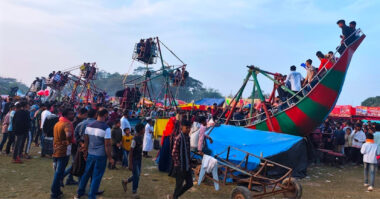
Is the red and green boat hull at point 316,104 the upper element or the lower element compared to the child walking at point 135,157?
upper

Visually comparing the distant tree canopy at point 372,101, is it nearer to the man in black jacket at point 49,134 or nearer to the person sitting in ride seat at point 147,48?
the person sitting in ride seat at point 147,48

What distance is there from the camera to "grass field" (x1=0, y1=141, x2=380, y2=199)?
17.9 feet

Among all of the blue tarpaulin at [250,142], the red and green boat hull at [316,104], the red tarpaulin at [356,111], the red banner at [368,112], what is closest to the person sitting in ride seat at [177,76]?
the red and green boat hull at [316,104]

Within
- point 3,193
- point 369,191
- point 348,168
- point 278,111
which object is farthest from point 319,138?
point 3,193

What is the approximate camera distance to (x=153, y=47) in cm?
1966

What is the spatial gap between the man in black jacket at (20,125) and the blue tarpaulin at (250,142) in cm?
543

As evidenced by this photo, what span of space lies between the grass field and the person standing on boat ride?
4.52 metres

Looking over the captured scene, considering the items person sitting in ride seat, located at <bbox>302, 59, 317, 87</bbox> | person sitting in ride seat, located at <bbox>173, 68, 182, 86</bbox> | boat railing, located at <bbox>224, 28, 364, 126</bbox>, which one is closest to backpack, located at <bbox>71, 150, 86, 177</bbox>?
boat railing, located at <bbox>224, 28, 364, 126</bbox>

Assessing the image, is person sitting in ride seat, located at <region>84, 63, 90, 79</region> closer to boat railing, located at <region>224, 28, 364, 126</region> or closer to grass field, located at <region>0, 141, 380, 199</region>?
grass field, located at <region>0, 141, 380, 199</region>

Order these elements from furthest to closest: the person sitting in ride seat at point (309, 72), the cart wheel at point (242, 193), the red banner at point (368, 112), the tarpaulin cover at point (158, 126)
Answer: the red banner at point (368, 112) → the tarpaulin cover at point (158, 126) → the person sitting in ride seat at point (309, 72) → the cart wheel at point (242, 193)

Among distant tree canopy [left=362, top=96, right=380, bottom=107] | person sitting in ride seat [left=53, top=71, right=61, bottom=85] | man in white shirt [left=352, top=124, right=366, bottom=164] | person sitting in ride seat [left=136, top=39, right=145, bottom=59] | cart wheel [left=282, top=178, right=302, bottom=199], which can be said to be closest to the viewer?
cart wheel [left=282, top=178, right=302, bottom=199]

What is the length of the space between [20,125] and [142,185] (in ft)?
13.2

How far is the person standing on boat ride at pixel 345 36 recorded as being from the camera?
885 cm

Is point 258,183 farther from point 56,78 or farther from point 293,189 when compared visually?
point 56,78
